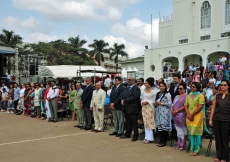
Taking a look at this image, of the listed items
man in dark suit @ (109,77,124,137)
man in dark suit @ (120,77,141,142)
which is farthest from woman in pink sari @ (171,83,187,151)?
man in dark suit @ (109,77,124,137)

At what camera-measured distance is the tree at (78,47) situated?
53.6 m

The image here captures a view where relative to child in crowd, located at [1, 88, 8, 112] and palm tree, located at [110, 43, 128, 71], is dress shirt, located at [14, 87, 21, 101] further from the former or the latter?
palm tree, located at [110, 43, 128, 71]

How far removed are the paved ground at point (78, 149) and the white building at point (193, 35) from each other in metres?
17.1

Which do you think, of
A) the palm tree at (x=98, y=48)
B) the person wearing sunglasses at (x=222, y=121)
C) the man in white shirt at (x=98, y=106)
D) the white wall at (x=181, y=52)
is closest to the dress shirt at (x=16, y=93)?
the man in white shirt at (x=98, y=106)

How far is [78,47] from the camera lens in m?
56.2

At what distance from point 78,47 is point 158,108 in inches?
1978

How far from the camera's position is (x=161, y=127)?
7.22m

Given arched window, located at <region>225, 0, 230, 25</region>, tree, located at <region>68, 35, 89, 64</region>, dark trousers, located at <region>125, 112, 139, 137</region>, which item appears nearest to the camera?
dark trousers, located at <region>125, 112, 139, 137</region>

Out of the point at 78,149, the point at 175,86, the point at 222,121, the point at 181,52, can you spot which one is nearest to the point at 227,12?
the point at 181,52

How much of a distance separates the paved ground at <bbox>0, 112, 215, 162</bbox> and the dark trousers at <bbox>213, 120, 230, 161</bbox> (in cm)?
41

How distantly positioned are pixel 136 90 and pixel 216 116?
9.43ft

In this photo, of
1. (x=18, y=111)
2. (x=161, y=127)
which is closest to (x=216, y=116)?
(x=161, y=127)

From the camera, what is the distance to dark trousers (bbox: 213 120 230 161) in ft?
18.1

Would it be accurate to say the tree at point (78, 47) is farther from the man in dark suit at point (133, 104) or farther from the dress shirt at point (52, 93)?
the man in dark suit at point (133, 104)
